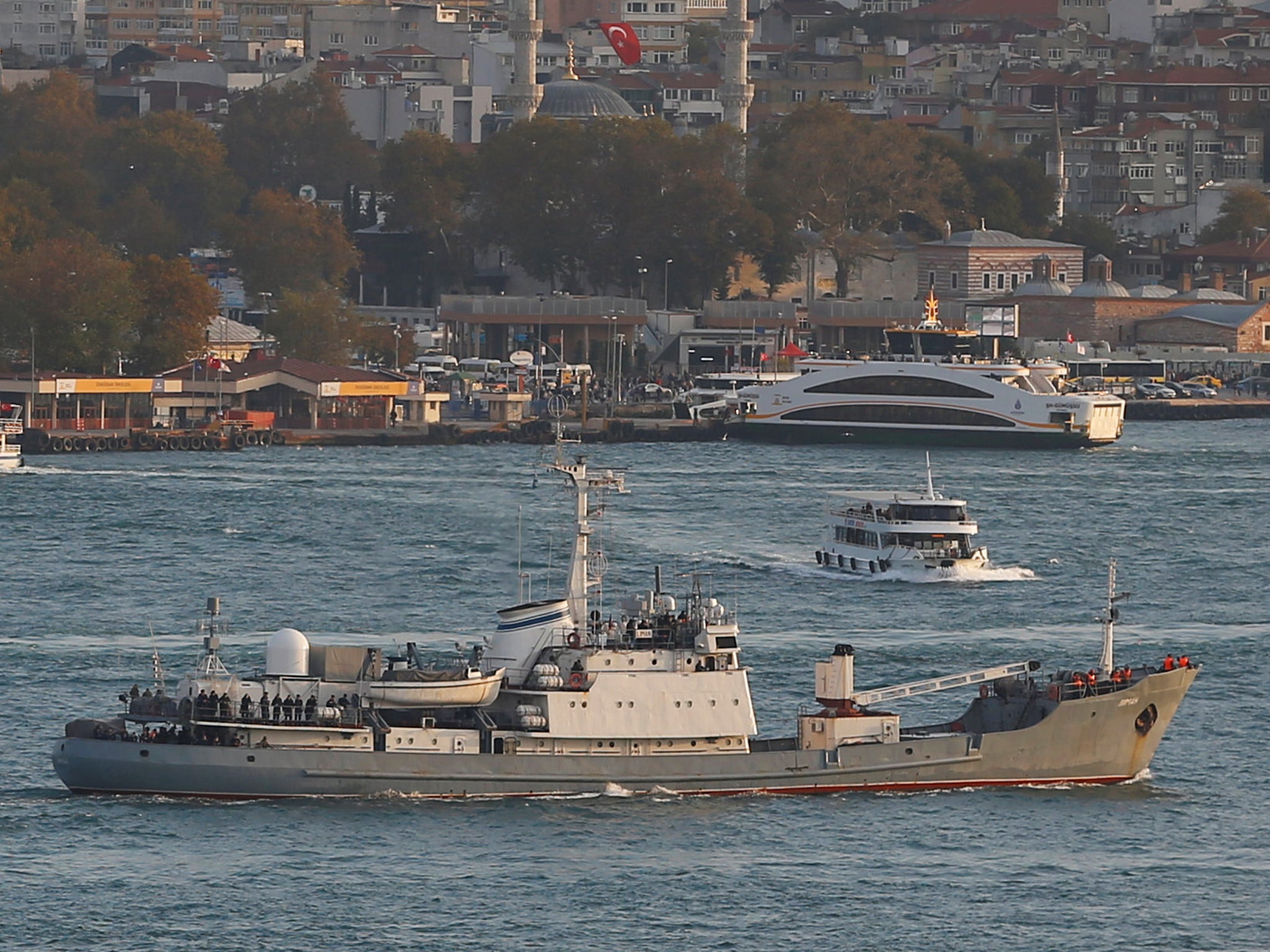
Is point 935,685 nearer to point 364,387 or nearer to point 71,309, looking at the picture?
point 364,387

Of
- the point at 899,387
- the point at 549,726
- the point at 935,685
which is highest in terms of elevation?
the point at 899,387

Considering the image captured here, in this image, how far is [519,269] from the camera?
11806 cm

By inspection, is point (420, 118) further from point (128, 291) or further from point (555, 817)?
point (555, 817)

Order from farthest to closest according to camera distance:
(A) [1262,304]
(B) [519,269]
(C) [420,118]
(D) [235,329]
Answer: (C) [420,118] → (B) [519,269] → (A) [1262,304] → (D) [235,329]

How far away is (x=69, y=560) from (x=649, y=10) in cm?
11885

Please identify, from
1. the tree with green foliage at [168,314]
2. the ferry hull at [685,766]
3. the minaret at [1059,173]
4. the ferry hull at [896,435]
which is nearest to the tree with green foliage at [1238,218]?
the minaret at [1059,173]

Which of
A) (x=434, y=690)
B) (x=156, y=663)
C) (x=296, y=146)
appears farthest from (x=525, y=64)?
(x=434, y=690)

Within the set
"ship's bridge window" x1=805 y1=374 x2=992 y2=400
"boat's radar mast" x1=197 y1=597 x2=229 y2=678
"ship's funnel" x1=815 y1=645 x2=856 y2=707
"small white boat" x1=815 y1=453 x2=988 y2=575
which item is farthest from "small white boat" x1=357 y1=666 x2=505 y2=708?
"ship's bridge window" x1=805 y1=374 x2=992 y2=400

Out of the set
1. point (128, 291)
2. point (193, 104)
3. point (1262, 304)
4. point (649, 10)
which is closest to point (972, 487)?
point (128, 291)

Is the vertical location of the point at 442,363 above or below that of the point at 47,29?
below

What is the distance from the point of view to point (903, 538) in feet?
180

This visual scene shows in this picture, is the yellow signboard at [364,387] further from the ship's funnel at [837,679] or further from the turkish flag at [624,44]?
the turkish flag at [624,44]

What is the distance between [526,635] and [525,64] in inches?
3836

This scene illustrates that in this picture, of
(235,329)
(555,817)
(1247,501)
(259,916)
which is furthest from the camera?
(235,329)
